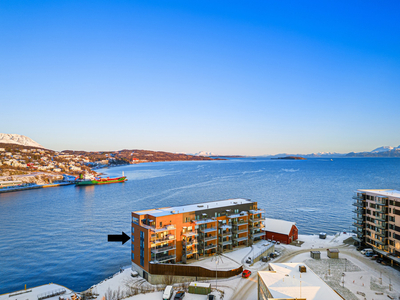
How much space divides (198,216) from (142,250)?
10014 millimetres

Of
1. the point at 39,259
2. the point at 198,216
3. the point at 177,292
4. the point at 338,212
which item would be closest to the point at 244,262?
the point at 198,216

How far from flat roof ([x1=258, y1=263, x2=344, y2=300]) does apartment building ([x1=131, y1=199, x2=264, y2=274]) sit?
1373 centimetres

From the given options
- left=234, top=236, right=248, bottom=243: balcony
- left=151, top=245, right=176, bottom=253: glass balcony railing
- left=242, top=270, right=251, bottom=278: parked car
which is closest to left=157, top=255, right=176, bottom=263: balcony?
left=151, top=245, right=176, bottom=253: glass balcony railing

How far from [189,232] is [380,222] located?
31742 millimetres

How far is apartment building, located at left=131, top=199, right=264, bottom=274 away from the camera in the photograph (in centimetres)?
3562

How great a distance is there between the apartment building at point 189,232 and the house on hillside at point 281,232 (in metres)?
4.24

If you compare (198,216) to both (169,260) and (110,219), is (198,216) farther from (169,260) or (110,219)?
(110,219)

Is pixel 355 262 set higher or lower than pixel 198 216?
lower

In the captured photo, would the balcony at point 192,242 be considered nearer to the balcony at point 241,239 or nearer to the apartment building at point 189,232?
the apartment building at point 189,232

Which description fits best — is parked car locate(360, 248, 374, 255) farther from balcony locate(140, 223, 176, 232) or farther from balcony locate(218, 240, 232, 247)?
balcony locate(140, 223, 176, 232)

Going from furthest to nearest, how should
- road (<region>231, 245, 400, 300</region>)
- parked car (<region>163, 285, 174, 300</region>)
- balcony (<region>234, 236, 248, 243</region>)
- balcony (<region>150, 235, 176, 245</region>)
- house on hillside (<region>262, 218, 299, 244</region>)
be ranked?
1. house on hillside (<region>262, 218, 299, 244</region>)
2. balcony (<region>234, 236, 248, 243</region>)
3. balcony (<region>150, 235, 176, 245</region>)
4. road (<region>231, 245, 400, 300</region>)
5. parked car (<region>163, 285, 174, 300</region>)

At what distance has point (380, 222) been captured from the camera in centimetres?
4144

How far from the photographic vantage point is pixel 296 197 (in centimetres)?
10050
